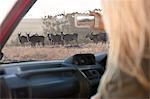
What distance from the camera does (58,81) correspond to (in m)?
3.63

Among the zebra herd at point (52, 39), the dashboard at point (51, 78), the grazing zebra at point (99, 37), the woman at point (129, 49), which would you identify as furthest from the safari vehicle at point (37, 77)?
the zebra herd at point (52, 39)

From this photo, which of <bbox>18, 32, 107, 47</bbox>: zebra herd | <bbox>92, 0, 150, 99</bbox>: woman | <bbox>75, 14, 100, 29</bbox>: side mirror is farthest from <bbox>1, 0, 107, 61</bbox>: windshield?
<bbox>92, 0, 150, 99</bbox>: woman

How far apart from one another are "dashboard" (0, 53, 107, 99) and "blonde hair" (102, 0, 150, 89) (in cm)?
139

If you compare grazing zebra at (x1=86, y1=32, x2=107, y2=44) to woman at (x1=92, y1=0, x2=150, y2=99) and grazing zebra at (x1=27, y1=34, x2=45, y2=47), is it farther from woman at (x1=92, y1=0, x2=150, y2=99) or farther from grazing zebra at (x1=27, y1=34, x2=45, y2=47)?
woman at (x1=92, y1=0, x2=150, y2=99)

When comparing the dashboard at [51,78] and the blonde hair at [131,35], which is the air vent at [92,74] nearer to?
the dashboard at [51,78]

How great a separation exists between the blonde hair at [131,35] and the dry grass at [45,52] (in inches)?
92.0

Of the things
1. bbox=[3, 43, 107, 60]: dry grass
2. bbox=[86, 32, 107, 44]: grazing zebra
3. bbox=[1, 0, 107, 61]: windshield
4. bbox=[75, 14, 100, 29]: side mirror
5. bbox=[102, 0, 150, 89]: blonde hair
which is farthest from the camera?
bbox=[1, 0, 107, 61]: windshield

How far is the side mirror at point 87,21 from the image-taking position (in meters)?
3.47

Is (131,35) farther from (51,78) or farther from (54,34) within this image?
(54,34)

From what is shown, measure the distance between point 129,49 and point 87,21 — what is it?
1.60 meters

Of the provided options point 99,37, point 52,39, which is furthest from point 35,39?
point 99,37

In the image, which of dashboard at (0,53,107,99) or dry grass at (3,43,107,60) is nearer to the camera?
dashboard at (0,53,107,99)

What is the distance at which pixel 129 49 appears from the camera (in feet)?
6.45

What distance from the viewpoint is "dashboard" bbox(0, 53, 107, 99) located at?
329 centimetres
